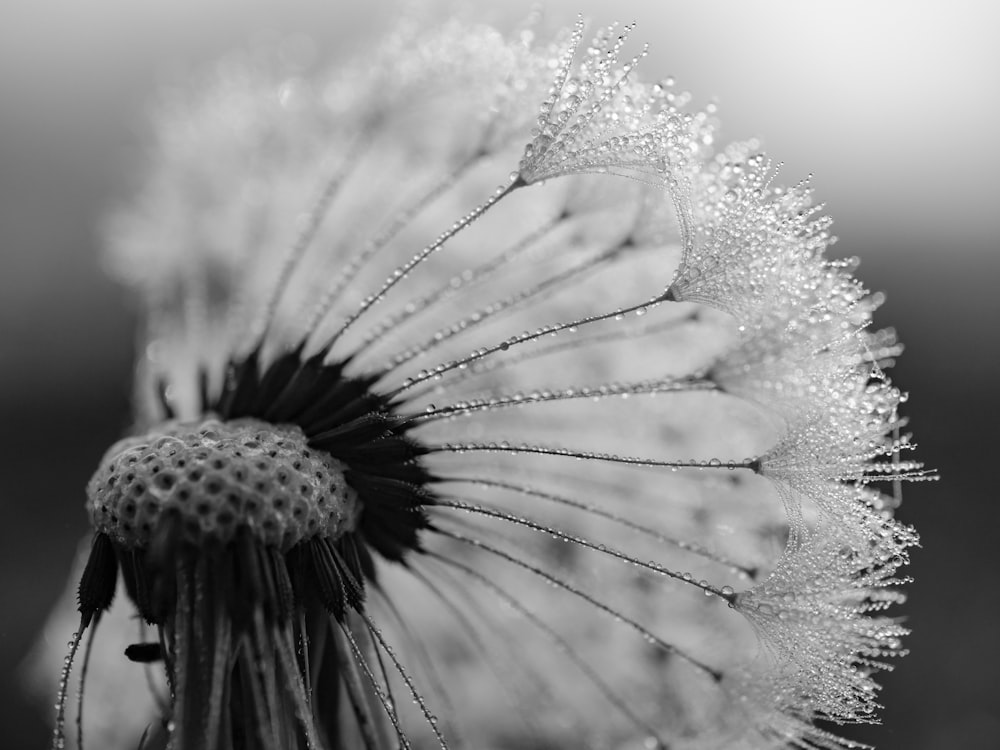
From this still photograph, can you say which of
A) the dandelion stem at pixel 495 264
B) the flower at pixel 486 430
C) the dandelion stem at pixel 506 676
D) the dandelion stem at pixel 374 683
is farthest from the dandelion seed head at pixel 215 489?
the dandelion stem at pixel 506 676

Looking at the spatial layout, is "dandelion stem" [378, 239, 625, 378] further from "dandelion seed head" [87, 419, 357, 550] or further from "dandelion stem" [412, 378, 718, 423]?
"dandelion seed head" [87, 419, 357, 550]

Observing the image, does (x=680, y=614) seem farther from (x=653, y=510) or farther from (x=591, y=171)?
(x=591, y=171)

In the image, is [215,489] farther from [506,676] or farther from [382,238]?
[506,676]

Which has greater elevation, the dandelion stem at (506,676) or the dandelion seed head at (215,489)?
the dandelion seed head at (215,489)

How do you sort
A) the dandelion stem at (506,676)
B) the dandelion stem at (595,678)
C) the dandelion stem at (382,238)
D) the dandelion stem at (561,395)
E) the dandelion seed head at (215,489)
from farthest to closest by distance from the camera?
the dandelion stem at (506,676), the dandelion stem at (595,678), the dandelion stem at (382,238), the dandelion stem at (561,395), the dandelion seed head at (215,489)

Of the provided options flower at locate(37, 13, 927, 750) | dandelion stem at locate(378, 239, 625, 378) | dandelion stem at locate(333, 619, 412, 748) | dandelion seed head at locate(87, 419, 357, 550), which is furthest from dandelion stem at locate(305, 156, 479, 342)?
dandelion stem at locate(333, 619, 412, 748)

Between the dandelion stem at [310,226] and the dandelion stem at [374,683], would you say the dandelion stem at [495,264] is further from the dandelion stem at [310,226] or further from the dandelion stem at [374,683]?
the dandelion stem at [374,683]

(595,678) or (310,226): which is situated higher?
(310,226)

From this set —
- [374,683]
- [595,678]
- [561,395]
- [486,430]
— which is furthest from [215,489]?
[595,678]

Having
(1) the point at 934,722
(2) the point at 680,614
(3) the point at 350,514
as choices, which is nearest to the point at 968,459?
(1) the point at 934,722
